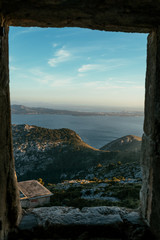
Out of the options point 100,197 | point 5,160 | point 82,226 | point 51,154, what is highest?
point 5,160

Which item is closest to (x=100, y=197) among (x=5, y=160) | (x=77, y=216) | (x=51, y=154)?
(x=77, y=216)

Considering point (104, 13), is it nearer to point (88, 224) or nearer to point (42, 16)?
point (42, 16)

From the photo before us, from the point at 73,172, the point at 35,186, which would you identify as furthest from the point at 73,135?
the point at 35,186

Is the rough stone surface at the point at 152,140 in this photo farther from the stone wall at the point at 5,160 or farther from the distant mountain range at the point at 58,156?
the distant mountain range at the point at 58,156

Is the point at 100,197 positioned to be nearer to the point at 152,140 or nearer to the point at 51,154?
the point at 152,140

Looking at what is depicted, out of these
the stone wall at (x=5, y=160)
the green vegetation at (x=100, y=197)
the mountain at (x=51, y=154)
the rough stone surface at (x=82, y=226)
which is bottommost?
the mountain at (x=51, y=154)

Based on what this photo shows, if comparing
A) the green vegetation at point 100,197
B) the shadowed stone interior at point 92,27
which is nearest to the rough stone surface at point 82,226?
the shadowed stone interior at point 92,27
